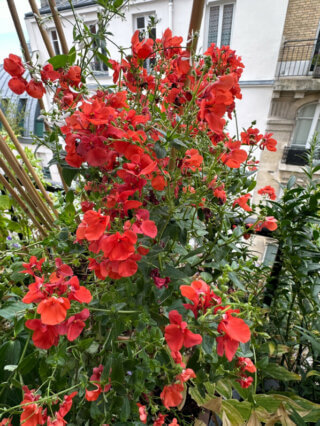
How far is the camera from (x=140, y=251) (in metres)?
0.45

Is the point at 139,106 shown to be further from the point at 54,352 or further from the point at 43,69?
the point at 54,352

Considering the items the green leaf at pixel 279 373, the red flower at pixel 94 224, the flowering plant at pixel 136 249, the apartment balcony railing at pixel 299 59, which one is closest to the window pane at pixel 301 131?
the apartment balcony railing at pixel 299 59

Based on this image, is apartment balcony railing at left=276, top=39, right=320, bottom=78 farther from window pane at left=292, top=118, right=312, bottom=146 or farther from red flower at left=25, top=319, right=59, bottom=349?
red flower at left=25, top=319, right=59, bottom=349

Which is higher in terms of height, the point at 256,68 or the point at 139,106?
the point at 256,68

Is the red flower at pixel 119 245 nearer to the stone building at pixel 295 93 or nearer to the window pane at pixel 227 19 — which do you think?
Result: the window pane at pixel 227 19

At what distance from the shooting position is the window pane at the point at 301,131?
3.45 m

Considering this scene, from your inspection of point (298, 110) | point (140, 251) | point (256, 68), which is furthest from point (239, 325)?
point (298, 110)

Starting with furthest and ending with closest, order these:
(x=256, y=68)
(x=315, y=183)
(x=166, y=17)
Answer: (x=256, y=68), (x=166, y=17), (x=315, y=183)

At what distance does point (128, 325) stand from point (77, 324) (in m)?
0.15

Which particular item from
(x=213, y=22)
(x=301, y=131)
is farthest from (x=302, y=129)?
(x=213, y=22)

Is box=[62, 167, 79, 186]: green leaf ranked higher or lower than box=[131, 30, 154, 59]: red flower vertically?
lower

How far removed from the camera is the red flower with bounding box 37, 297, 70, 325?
359 mm

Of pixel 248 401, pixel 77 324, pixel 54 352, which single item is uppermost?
pixel 77 324

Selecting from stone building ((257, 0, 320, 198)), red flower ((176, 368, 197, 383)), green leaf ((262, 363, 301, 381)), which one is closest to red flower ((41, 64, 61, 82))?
red flower ((176, 368, 197, 383))
